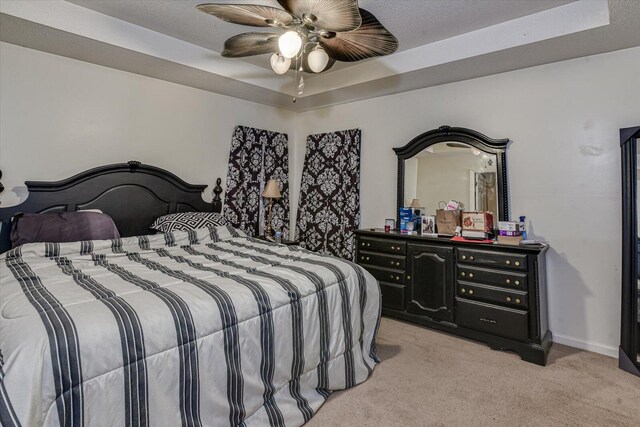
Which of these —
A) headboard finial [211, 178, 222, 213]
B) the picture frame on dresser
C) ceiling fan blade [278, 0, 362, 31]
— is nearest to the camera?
ceiling fan blade [278, 0, 362, 31]

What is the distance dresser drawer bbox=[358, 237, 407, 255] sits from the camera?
316 centimetres

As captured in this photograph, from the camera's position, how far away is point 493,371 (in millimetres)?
2299

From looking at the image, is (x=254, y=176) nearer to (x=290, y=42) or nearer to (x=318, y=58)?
(x=318, y=58)

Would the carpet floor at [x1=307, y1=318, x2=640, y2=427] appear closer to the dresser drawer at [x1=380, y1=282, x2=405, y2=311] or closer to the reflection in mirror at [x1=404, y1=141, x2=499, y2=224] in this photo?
the dresser drawer at [x1=380, y1=282, x2=405, y2=311]

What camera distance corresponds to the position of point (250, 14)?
1829 millimetres

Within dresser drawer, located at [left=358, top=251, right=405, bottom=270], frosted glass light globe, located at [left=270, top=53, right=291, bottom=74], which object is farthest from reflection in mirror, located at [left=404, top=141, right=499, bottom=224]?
frosted glass light globe, located at [left=270, top=53, right=291, bottom=74]

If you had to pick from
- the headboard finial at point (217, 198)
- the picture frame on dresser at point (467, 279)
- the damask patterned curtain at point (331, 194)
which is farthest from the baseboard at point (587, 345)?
the headboard finial at point (217, 198)

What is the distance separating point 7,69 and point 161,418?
2.99 metres

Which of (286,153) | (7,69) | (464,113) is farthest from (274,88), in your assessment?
(7,69)

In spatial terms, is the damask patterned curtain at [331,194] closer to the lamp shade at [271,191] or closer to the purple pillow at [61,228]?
the lamp shade at [271,191]

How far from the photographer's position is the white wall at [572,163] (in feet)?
8.38

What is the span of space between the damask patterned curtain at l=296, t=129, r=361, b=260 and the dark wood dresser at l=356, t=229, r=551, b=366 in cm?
65

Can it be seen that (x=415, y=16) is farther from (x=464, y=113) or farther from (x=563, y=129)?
(x=563, y=129)

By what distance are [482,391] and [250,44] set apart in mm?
2634
